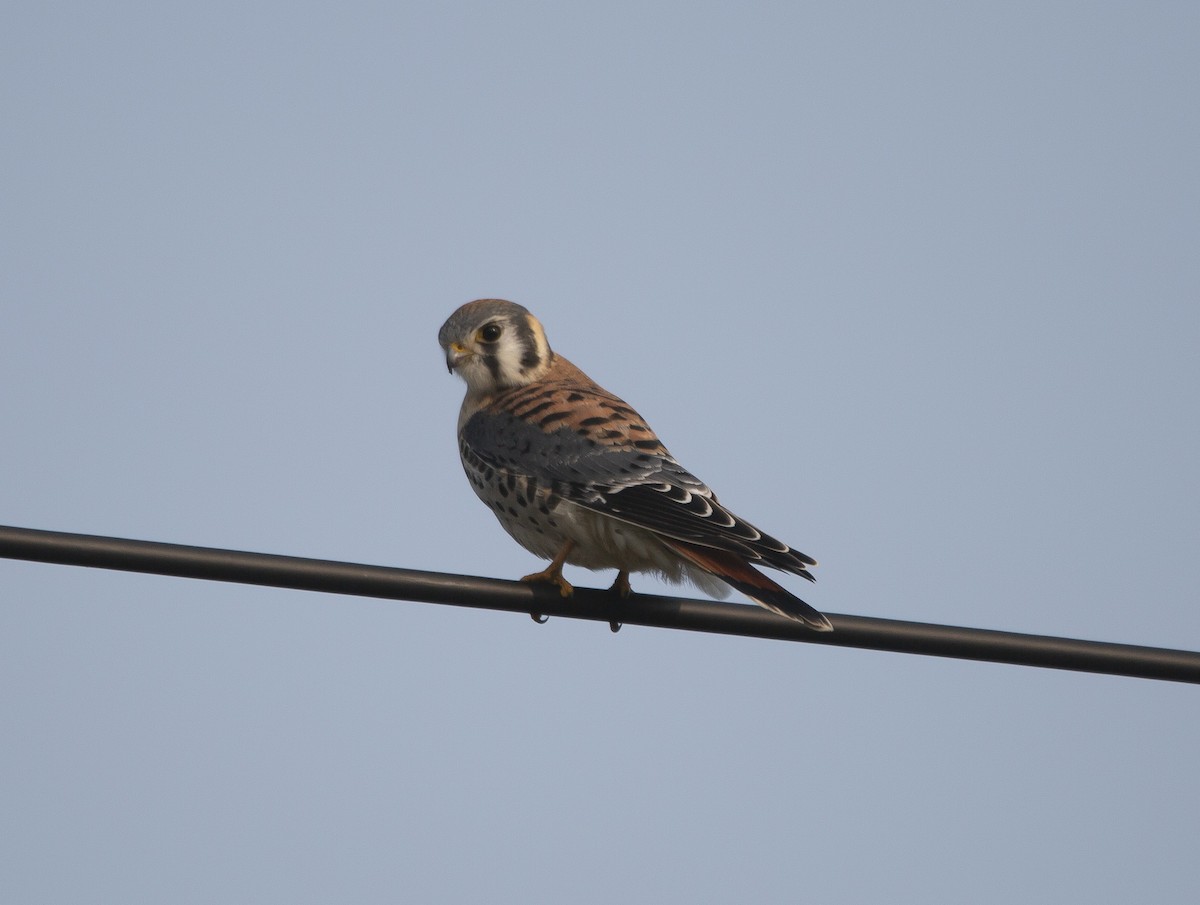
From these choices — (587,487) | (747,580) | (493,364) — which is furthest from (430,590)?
(493,364)

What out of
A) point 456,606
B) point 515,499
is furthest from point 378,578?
point 515,499

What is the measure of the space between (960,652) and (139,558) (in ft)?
6.02

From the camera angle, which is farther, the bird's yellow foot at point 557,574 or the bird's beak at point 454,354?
the bird's beak at point 454,354

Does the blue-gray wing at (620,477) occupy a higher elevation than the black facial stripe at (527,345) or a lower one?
lower

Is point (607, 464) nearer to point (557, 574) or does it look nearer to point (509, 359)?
point (557, 574)

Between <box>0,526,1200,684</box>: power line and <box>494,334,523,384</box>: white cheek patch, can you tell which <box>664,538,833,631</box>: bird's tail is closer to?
<box>0,526,1200,684</box>: power line

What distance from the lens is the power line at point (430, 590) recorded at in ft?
10.4

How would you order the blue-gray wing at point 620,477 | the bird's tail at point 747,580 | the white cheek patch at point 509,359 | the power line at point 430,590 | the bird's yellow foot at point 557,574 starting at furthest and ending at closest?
the white cheek patch at point 509,359 < the bird's yellow foot at point 557,574 < the blue-gray wing at point 620,477 < the bird's tail at point 747,580 < the power line at point 430,590

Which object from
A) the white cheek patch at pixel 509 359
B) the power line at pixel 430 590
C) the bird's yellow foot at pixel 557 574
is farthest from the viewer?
the white cheek patch at pixel 509 359

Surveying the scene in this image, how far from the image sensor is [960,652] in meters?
3.23

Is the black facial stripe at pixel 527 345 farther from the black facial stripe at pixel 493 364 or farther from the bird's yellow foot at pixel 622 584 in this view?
the bird's yellow foot at pixel 622 584

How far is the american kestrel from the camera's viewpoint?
13.4 ft

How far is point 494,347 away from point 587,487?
1.20 meters

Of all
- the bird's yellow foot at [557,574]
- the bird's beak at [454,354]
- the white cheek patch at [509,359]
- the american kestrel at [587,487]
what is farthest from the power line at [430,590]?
the bird's beak at [454,354]
